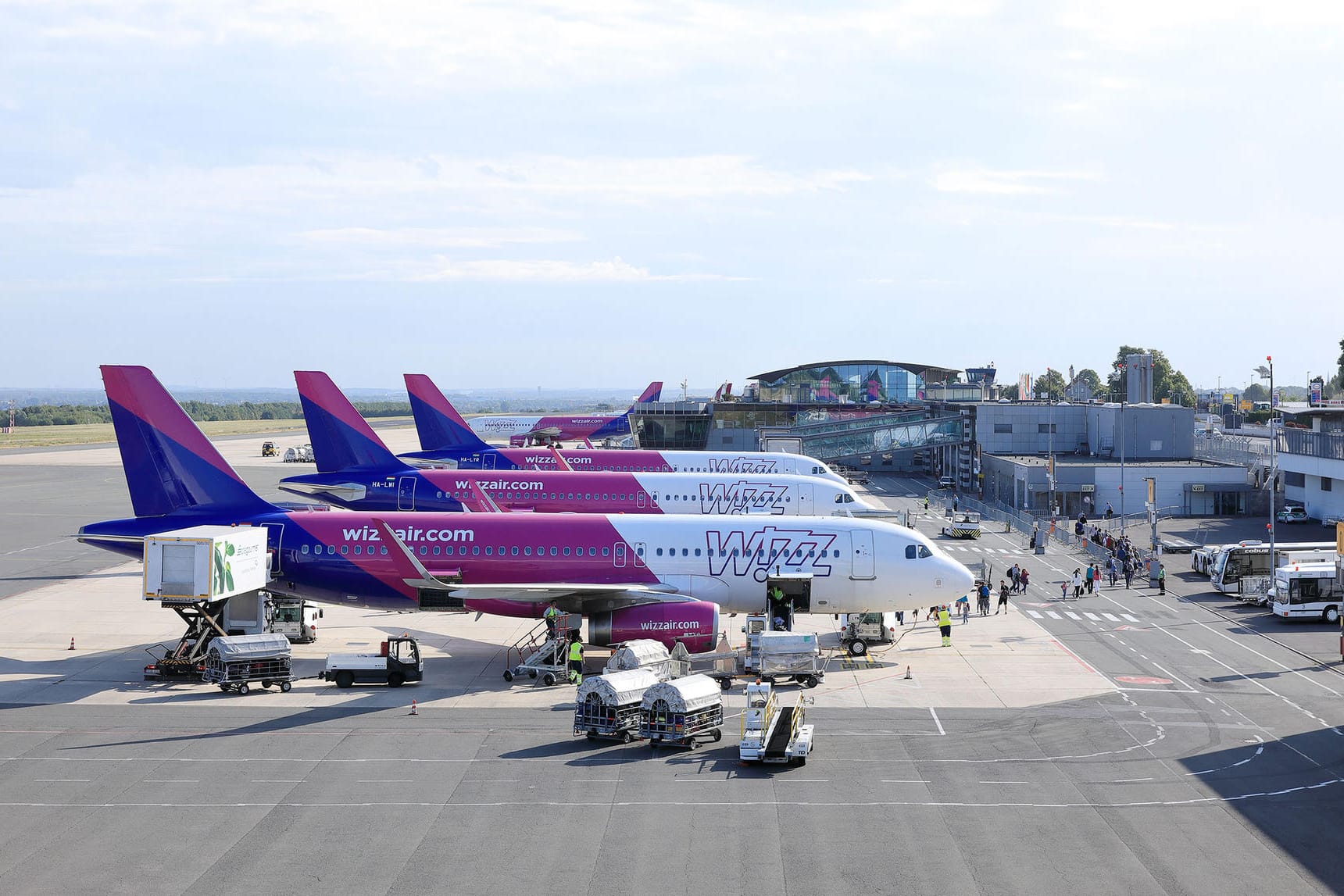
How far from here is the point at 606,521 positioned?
138 ft

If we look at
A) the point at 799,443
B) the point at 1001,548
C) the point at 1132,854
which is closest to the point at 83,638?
the point at 1132,854

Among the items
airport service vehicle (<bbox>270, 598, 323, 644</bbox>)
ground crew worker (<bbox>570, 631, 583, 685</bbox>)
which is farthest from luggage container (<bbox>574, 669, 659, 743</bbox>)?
airport service vehicle (<bbox>270, 598, 323, 644</bbox>)

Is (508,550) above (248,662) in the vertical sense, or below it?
above

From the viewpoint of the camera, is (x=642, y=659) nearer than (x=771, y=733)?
No

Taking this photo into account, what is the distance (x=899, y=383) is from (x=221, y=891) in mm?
139558

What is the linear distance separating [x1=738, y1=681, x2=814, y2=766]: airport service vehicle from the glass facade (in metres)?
123

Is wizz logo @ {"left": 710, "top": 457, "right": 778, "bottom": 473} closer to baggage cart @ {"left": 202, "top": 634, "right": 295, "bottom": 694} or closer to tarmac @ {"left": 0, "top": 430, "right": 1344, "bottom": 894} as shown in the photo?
tarmac @ {"left": 0, "top": 430, "right": 1344, "bottom": 894}

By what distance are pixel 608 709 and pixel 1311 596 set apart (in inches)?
1374

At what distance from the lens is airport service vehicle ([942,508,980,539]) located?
252 ft

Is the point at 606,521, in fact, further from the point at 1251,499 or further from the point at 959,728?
the point at 1251,499

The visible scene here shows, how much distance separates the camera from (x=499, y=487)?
58.4 metres

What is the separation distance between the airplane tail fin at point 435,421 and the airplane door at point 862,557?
148 feet

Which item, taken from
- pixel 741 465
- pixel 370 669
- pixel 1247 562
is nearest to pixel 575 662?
pixel 370 669

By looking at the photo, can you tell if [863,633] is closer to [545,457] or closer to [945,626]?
[945,626]
